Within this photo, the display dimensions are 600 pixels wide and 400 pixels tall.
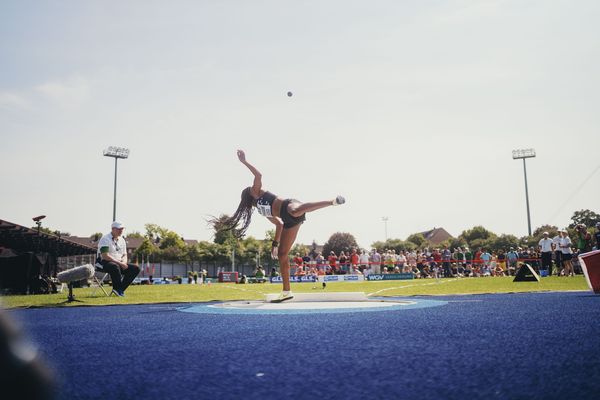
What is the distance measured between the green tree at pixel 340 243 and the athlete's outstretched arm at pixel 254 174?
79.7m

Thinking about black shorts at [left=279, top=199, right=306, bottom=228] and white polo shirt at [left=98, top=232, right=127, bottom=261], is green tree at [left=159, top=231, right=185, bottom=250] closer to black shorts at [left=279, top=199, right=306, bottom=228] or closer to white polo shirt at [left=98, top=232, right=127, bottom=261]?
white polo shirt at [left=98, top=232, right=127, bottom=261]

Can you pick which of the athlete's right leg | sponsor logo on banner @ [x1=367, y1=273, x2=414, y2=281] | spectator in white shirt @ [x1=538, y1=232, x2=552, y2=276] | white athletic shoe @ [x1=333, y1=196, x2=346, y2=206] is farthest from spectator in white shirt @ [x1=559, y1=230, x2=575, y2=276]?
the athlete's right leg

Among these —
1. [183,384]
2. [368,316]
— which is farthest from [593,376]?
[368,316]

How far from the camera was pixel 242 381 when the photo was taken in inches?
77.2

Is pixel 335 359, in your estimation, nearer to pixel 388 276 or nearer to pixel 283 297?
pixel 283 297

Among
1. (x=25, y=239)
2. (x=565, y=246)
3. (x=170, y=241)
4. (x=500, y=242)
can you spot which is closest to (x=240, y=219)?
(x=565, y=246)

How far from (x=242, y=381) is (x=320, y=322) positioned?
91.5 inches

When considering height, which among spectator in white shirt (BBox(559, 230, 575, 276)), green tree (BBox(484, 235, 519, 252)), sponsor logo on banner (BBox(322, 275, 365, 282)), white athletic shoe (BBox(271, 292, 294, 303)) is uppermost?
green tree (BBox(484, 235, 519, 252))

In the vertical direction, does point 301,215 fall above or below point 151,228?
below

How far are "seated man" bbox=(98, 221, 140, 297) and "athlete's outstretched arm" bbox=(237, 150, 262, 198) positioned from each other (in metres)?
3.51

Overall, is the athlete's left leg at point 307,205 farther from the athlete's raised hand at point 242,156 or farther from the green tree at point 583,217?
the green tree at point 583,217

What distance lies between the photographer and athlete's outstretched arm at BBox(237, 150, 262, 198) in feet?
23.7

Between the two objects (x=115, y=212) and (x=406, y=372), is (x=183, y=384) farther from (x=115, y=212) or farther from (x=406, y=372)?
(x=115, y=212)

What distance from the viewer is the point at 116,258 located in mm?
9219
